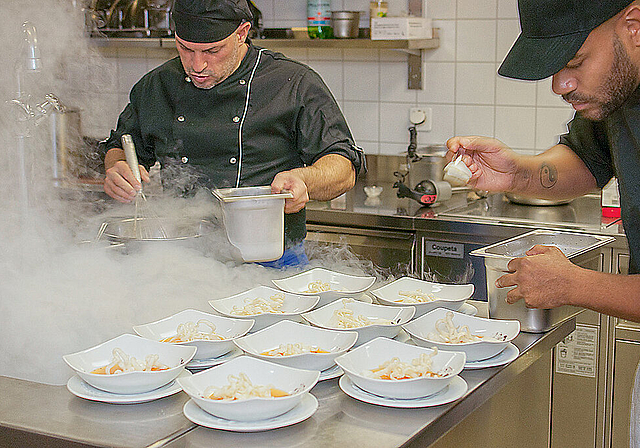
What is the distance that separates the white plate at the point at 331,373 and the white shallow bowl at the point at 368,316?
0.36ft

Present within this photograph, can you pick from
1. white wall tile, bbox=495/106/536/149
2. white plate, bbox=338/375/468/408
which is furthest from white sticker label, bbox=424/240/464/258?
white plate, bbox=338/375/468/408

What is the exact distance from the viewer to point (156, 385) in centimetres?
131

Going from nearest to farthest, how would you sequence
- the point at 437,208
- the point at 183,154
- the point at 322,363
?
the point at 322,363 < the point at 183,154 < the point at 437,208

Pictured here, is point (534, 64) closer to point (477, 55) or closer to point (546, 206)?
point (546, 206)

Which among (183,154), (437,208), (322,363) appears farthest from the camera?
(437,208)

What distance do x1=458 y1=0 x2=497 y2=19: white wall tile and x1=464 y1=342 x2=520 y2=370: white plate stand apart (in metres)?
2.36

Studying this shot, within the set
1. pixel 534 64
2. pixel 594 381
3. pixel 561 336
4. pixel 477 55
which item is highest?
pixel 477 55

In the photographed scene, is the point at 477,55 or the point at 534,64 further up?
the point at 477,55

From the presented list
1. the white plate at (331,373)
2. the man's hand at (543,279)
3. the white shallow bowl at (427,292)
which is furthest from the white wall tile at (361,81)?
the white plate at (331,373)

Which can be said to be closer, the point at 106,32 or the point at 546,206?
the point at 546,206

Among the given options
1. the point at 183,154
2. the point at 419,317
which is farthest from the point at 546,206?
the point at 419,317

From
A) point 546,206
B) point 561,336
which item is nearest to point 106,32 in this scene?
point 546,206

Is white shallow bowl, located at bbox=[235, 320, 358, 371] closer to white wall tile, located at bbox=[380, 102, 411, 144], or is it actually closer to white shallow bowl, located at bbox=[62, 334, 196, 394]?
white shallow bowl, located at bbox=[62, 334, 196, 394]

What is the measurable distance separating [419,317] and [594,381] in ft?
5.04
